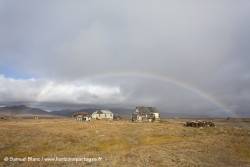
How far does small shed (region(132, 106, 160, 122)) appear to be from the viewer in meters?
91.9

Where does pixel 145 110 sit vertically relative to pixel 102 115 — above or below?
above

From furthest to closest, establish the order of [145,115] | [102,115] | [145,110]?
[102,115] < [145,110] < [145,115]

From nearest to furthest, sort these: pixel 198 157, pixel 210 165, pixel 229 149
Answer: pixel 210 165 < pixel 198 157 < pixel 229 149

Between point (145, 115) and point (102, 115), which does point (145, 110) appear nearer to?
point (145, 115)

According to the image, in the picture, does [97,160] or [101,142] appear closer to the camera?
[97,160]

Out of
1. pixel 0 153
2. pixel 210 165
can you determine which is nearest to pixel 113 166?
pixel 210 165

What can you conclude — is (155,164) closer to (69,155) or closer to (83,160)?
(83,160)

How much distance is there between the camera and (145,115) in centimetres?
9325

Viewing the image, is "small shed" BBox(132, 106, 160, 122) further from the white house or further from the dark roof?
the white house

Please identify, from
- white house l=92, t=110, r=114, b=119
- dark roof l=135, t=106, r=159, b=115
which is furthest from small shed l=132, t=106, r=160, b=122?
white house l=92, t=110, r=114, b=119

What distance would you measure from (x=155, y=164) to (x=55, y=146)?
1625cm

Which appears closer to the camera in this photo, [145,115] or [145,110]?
[145,115]

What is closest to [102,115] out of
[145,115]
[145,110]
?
[145,110]

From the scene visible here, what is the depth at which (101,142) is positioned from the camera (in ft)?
99.2
